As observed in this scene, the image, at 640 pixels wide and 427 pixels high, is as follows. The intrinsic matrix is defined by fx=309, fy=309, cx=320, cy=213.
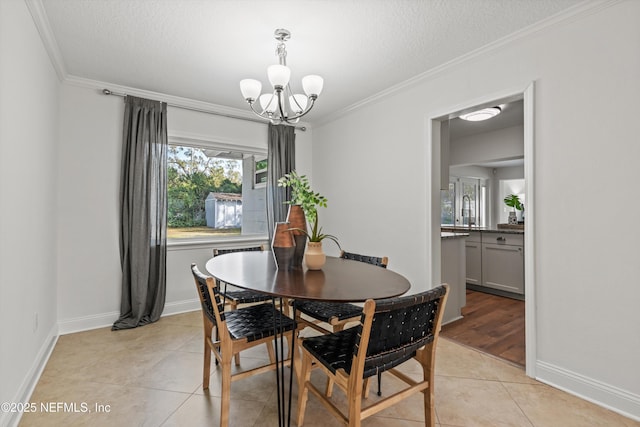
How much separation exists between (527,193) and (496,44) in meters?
1.16

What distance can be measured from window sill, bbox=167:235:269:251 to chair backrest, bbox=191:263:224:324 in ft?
6.55

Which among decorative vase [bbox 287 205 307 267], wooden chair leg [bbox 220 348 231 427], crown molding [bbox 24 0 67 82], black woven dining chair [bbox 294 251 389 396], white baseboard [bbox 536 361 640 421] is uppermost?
crown molding [bbox 24 0 67 82]

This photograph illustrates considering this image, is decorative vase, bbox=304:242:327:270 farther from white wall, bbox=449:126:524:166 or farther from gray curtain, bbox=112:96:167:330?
white wall, bbox=449:126:524:166

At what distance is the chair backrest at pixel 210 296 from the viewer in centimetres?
153

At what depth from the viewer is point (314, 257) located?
1.92m

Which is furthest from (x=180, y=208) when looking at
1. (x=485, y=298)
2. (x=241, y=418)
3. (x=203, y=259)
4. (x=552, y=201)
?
(x=485, y=298)

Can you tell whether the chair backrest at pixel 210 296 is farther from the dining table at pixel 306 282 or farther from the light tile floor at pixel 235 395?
the light tile floor at pixel 235 395

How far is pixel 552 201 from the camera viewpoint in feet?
6.90

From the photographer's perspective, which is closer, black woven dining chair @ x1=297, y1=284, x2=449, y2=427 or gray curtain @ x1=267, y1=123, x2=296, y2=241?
black woven dining chair @ x1=297, y1=284, x2=449, y2=427

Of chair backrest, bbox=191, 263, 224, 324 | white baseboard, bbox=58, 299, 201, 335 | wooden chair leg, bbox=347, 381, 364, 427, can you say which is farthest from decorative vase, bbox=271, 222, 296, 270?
white baseboard, bbox=58, 299, 201, 335

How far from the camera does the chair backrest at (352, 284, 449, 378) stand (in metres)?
1.21

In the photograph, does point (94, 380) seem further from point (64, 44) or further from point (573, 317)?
point (573, 317)

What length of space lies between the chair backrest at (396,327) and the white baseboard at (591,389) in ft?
4.25

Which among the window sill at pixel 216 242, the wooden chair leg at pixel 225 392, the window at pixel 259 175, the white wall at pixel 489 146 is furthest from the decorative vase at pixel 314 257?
the white wall at pixel 489 146
